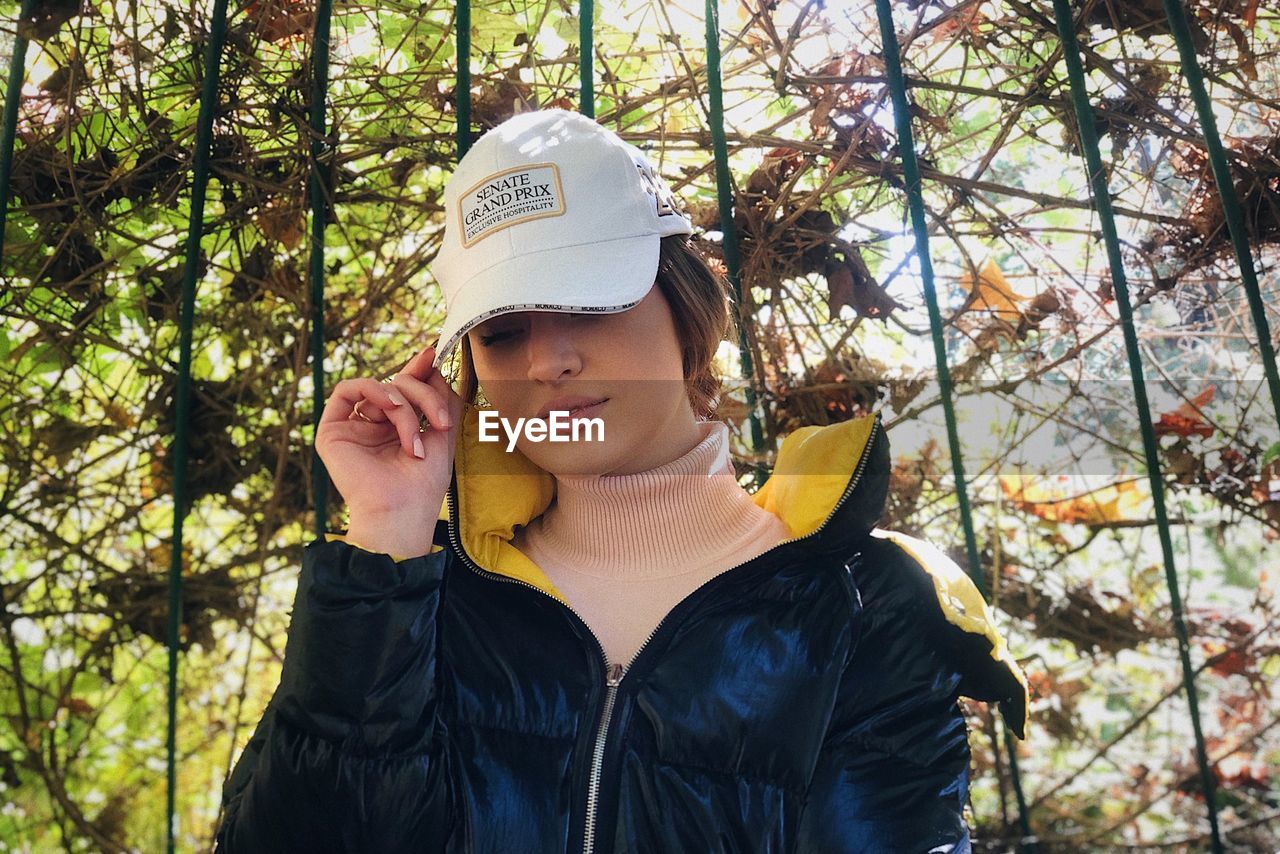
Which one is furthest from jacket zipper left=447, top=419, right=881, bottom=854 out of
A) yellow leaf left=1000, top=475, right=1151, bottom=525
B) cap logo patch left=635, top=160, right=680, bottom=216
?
yellow leaf left=1000, top=475, right=1151, bottom=525

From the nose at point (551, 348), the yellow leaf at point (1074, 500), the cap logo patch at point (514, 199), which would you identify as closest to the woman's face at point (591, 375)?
the nose at point (551, 348)

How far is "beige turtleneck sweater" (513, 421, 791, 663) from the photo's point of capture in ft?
4.16

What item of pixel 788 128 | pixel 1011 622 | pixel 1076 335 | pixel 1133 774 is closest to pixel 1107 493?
pixel 1011 622

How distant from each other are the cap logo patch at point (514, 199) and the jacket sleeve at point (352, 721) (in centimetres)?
38

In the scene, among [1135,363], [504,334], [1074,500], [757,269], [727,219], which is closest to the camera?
[504,334]

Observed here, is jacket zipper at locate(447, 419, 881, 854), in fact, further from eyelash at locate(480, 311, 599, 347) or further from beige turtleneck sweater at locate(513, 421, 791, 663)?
eyelash at locate(480, 311, 599, 347)

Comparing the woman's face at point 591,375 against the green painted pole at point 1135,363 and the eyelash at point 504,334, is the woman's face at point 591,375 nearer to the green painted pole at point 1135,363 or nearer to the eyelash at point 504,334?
the eyelash at point 504,334

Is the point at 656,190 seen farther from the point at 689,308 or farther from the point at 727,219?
the point at 727,219

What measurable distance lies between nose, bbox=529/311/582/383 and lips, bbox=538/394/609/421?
0.08 feet

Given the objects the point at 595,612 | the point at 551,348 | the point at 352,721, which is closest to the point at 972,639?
the point at 595,612

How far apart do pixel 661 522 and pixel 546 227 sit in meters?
0.36

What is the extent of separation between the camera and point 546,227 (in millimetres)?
1203

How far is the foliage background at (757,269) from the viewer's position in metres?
1.72

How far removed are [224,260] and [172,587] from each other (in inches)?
25.6
